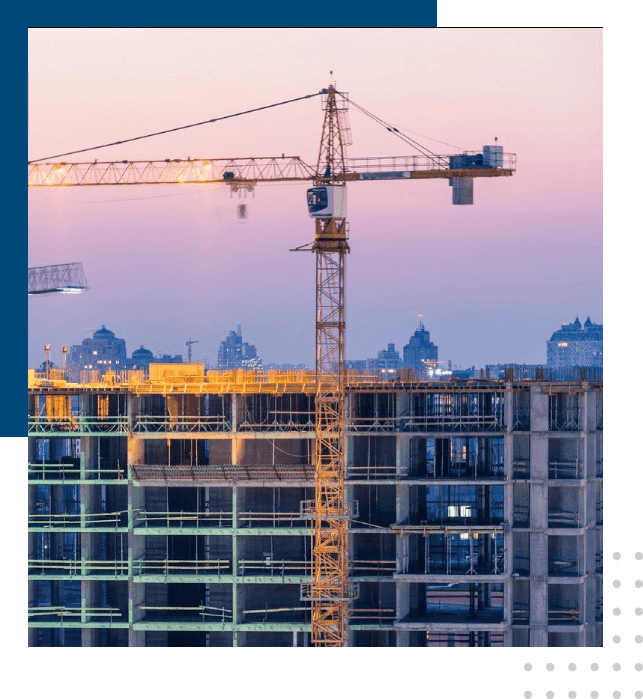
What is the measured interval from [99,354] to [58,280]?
570 cm

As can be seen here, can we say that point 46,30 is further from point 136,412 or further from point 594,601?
point 594,601

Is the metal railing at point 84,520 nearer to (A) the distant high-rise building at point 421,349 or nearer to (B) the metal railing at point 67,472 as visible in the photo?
(B) the metal railing at point 67,472

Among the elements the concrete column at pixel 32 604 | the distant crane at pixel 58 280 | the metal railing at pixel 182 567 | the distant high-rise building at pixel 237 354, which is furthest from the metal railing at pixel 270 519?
the distant crane at pixel 58 280

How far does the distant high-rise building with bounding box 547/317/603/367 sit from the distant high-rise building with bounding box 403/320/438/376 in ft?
13.5

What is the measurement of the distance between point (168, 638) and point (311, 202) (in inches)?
564

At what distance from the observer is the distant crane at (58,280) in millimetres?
61438

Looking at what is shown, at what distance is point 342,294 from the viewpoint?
5806 centimetres

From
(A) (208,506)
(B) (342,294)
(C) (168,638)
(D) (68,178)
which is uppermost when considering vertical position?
(D) (68,178)

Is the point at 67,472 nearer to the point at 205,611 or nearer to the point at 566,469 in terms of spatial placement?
the point at 205,611

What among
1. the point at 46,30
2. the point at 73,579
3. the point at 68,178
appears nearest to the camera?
the point at 46,30

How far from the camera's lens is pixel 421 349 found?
215ft

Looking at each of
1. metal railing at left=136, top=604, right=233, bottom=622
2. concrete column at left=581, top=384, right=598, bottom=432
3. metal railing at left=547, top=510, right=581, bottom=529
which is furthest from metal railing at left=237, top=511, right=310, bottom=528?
concrete column at left=581, top=384, right=598, bottom=432

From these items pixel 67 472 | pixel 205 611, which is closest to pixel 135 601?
pixel 205 611

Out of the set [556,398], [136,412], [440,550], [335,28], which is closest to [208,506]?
[136,412]
